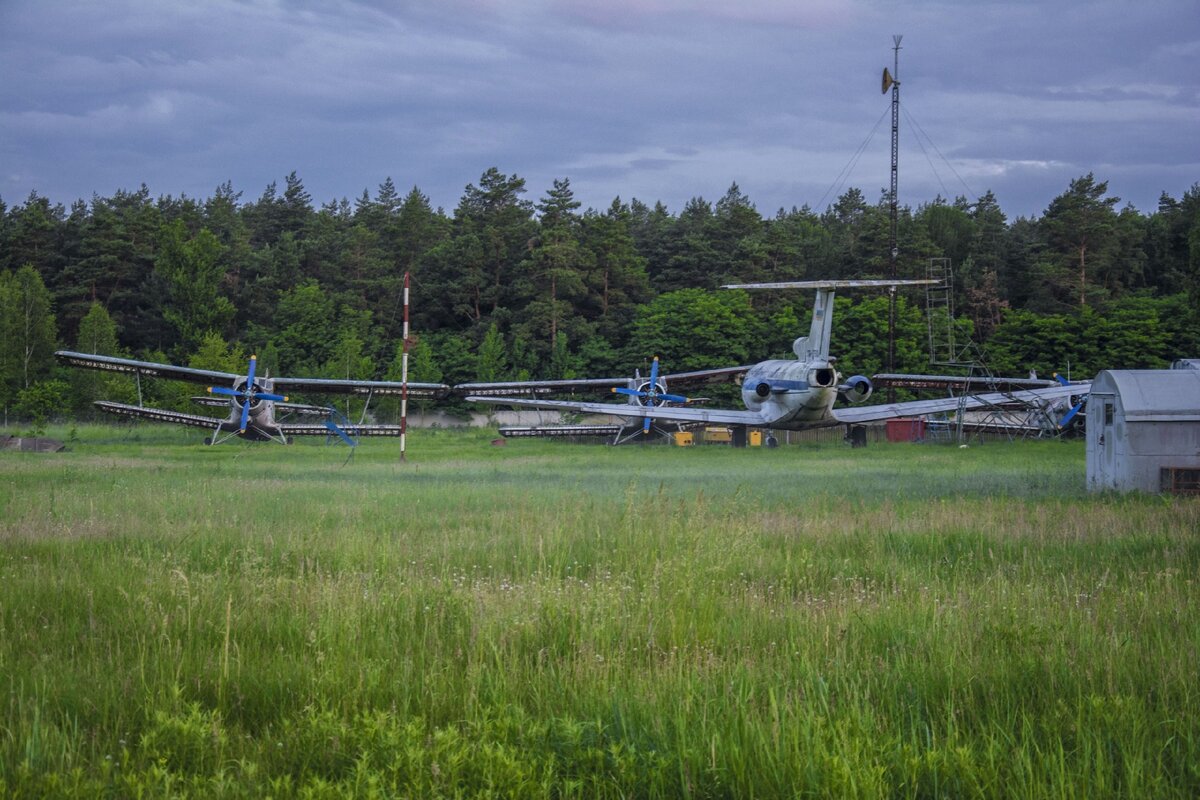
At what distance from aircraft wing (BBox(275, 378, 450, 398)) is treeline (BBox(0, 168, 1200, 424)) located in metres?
21.5

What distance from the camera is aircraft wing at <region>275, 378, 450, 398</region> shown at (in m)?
40.5

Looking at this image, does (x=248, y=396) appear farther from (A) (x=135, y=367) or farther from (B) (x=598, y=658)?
(B) (x=598, y=658)

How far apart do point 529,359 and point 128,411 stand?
3322 centimetres

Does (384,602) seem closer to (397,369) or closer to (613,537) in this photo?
(613,537)

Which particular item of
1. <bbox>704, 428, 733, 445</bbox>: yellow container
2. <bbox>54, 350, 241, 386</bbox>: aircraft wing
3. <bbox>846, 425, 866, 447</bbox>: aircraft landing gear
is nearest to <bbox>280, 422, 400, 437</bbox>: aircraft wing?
<bbox>54, 350, 241, 386</bbox>: aircraft wing

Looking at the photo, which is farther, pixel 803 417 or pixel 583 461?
pixel 803 417

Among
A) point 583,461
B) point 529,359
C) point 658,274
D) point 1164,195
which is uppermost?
point 1164,195

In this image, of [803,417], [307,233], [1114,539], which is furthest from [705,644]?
[307,233]

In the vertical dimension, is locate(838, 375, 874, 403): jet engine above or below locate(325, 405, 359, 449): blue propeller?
above

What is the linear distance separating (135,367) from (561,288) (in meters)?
39.6

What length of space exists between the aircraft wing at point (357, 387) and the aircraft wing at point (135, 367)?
2306mm

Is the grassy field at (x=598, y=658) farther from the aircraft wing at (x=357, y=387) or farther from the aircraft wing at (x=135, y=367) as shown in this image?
the aircraft wing at (x=357, y=387)

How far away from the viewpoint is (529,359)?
7069cm

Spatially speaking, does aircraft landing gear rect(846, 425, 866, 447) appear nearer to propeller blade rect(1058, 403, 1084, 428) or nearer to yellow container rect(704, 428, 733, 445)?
propeller blade rect(1058, 403, 1084, 428)
